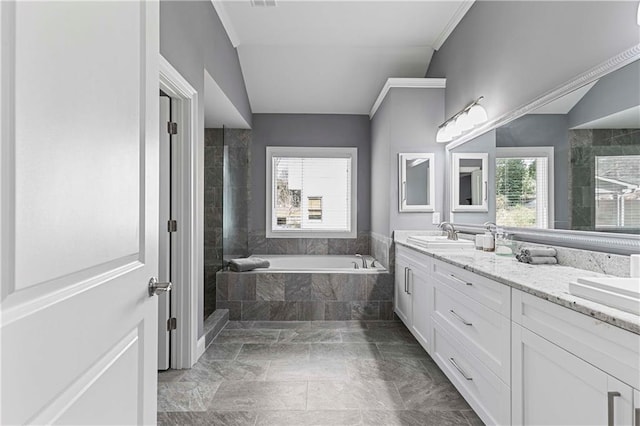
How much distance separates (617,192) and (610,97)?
0.44m

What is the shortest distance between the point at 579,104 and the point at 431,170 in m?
1.80

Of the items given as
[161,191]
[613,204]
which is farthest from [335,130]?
[613,204]

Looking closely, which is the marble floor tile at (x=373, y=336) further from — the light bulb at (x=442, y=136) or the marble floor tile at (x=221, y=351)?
the light bulb at (x=442, y=136)

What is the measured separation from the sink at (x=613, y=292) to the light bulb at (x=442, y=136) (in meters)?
2.33

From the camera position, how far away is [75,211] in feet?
2.23

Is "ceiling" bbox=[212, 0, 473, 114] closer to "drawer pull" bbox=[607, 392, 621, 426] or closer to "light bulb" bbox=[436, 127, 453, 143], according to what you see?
"light bulb" bbox=[436, 127, 453, 143]

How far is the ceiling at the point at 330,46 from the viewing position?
311 centimetres

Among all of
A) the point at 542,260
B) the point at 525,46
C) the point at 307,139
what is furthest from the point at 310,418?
the point at 307,139

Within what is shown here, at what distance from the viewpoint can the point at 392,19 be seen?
10.6ft

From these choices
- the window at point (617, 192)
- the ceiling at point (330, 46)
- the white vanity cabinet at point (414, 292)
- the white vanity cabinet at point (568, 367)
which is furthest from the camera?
the ceiling at point (330, 46)

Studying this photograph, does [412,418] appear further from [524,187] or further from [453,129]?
[453,129]

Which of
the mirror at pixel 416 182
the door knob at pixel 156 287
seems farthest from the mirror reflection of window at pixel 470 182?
the door knob at pixel 156 287

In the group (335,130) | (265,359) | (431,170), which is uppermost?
(335,130)

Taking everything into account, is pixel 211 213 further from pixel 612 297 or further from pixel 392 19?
pixel 612 297
